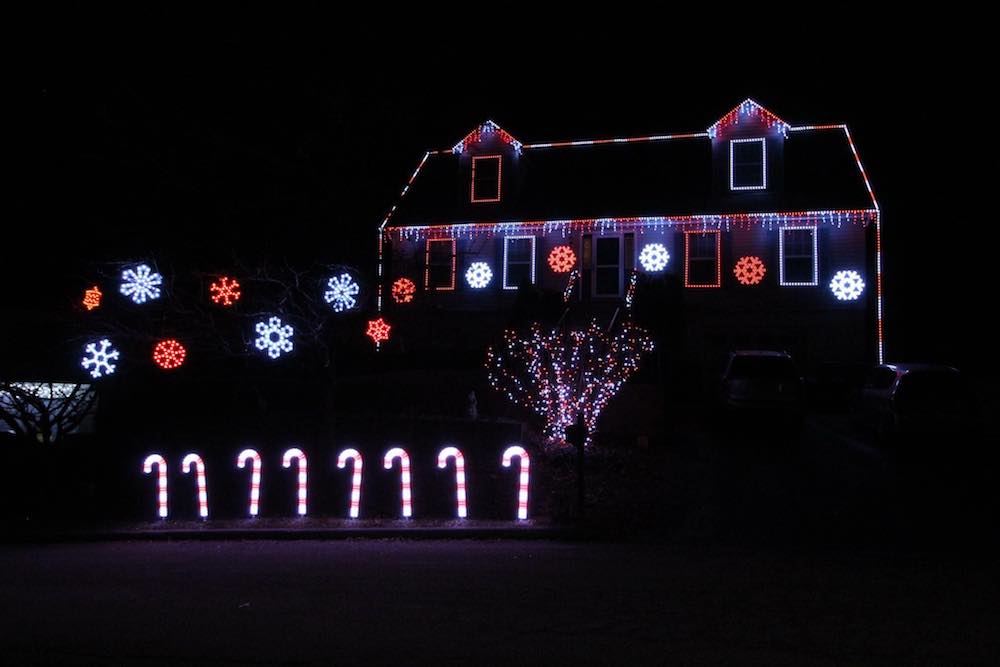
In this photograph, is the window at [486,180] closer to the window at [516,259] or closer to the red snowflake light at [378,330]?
the window at [516,259]

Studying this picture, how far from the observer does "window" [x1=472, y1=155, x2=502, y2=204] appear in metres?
27.9

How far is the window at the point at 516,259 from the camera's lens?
27391 mm

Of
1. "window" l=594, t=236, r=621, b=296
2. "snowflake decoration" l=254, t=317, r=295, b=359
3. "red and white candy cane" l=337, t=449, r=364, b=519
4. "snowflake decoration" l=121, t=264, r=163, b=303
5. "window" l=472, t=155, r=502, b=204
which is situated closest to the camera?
Answer: "red and white candy cane" l=337, t=449, r=364, b=519

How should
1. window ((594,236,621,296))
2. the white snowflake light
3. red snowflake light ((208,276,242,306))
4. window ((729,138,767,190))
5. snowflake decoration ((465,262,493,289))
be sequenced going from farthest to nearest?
1. snowflake decoration ((465,262,493,289))
2. window ((594,236,621,296))
3. window ((729,138,767,190))
4. the white snowflake light
5. red snowflake light ((208,276,242,306))

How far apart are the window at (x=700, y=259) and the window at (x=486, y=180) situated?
613 centimetres

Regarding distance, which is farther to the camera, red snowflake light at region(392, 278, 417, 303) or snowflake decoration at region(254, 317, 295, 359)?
red snowflake light at region(392, 278, 417, 303)

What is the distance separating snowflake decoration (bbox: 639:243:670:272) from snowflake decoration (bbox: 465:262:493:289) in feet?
15.6

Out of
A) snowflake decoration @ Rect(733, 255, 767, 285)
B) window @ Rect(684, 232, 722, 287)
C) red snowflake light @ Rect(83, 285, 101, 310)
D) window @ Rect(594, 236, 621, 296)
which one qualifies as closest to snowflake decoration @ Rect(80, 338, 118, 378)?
red snowflake light @ Rect(83, 285, 101, 310)

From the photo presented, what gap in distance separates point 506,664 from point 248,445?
1231 cm

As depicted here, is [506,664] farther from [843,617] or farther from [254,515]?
[254,515]

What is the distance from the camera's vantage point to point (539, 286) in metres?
26.7

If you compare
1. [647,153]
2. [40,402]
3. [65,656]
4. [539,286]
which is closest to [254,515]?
[40,402]

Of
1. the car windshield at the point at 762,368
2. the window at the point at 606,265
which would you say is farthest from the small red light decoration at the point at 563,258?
the car windshield at the point at 762,368

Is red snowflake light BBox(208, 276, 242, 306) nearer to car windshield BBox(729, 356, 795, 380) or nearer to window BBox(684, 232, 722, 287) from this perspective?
car windshield BBox(729, 356, 795, 380)
